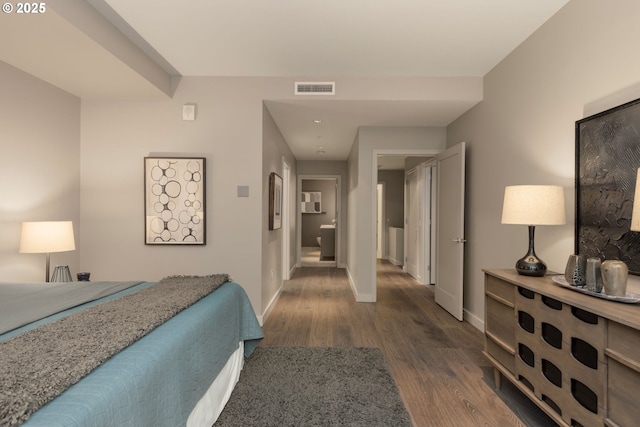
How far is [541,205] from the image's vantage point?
2.00m

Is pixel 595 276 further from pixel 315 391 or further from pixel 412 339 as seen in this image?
pixel 412 339

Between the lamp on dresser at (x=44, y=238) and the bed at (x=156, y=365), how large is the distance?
0.48 meters

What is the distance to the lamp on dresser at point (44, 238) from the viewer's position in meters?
2.57

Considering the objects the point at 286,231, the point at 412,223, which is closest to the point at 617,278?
the point at 286,231

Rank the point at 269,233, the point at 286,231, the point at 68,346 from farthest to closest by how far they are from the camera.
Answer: the point at 286,231, the point at 269,233, the point at 68,346

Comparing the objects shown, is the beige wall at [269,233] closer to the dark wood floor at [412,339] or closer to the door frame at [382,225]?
the dark wood floor at [412,339]

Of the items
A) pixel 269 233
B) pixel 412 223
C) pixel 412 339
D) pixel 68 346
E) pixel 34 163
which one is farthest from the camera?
pixel 412 223

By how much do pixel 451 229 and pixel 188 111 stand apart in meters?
3.11

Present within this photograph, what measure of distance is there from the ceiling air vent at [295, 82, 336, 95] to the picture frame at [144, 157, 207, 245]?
1.21 metres

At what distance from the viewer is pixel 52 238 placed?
2.65 m

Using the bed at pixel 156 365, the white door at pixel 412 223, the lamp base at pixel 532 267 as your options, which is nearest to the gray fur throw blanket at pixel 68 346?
the bed at pixel 156 365

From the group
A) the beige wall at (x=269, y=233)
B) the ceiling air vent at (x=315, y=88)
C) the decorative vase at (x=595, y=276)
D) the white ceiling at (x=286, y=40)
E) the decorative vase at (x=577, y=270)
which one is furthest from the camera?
the beige wall at (x=269, y=233)

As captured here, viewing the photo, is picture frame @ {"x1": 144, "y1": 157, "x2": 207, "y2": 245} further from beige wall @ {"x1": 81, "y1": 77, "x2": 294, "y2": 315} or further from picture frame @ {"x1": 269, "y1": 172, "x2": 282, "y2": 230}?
picture frame @ {"x1": 269, "y1": 172, "x2": 282, "y2": 230}

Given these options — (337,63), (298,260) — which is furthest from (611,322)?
(298,260)
